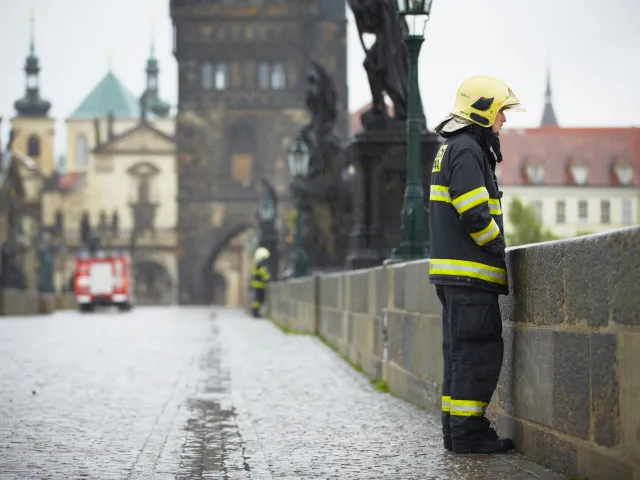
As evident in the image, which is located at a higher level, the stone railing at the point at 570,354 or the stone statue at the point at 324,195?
the stone statue at the point at 324,195

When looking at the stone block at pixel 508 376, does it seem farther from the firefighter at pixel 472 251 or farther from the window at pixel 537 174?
the window at pixel 537 174

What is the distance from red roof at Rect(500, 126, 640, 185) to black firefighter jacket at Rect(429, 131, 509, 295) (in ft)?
315

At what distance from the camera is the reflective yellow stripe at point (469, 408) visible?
27.0 ft

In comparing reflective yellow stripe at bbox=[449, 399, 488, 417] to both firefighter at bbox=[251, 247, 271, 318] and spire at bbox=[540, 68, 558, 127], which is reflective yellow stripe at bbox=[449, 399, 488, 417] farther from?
spire at bbox=[540, 68, 558, 127]

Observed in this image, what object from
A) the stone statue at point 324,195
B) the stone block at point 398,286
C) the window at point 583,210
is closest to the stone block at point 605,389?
the stone block at point 398,286

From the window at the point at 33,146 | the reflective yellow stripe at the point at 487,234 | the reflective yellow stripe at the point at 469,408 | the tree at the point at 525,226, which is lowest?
the reflective yellow stripe at the point at 469,408

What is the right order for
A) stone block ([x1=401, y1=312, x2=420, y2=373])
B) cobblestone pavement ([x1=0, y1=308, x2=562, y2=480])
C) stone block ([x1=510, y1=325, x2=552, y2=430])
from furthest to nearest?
stone block ([x1=401, y1=312, x2=420, y2=373]), cobblestone pavement ([x1=0, y1=308, x2=562, y2=480]), stone block ([x1=510, y1=325, x2=552, y2=430])

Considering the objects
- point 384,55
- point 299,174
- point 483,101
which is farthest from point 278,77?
point 483,101

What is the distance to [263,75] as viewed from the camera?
92.2 m

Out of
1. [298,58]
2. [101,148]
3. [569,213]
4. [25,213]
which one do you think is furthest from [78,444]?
[25,213]

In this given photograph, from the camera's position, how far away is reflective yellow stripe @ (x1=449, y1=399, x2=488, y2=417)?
8.24 meters

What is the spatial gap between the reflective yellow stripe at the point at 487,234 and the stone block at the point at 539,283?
0.52 feet

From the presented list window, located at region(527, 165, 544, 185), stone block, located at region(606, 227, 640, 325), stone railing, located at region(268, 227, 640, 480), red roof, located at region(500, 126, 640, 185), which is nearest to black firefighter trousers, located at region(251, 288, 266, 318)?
stone railing, located at region(268, 227, 640, 480)

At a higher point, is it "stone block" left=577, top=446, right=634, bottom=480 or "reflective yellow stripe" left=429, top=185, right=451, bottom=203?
"reflective yellow stripe" left=429, top=185, right=451, bottom=203
